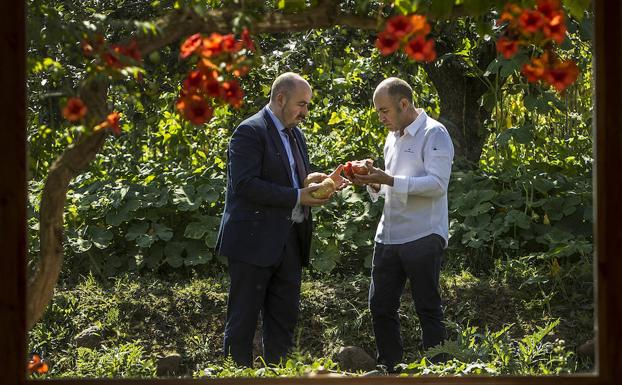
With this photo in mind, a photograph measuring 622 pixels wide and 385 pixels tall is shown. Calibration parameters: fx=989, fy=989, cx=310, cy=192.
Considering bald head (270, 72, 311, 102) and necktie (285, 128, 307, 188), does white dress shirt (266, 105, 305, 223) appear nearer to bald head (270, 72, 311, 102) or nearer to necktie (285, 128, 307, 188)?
necktie (285, 128, 307, 188)

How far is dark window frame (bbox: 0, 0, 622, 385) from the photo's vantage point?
2.45m

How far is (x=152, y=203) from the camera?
22.3 feet

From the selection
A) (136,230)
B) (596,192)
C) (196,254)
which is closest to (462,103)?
(196,254)

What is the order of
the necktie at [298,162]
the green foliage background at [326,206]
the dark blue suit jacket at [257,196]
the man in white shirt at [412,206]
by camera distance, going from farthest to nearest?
the green foliage background at [326,206], the necktie at [298,162], the man in white shirt at [412,206], the dark blue suit jacket at [257,196]

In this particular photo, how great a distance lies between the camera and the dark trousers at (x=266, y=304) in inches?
176

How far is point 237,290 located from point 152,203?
8.09 feet

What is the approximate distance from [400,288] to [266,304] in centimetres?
64

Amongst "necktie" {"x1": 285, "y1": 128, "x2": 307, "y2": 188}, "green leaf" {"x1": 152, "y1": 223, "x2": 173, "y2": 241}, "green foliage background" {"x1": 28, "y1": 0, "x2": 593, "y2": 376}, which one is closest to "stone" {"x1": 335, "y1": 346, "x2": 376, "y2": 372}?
"green foliage background" {"x1": 28, "y1": 0, "x2": 593, "y2": 376}

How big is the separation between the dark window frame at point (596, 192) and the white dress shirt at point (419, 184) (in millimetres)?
1984

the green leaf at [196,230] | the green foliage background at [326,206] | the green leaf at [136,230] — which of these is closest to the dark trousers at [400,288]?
the green foliage background at [326,206]

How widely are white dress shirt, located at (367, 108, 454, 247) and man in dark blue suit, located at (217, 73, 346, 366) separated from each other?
36 cm

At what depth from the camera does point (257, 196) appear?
4383mm

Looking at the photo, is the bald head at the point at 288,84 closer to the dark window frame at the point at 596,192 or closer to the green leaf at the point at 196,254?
the dark window frame at the point at 596,192

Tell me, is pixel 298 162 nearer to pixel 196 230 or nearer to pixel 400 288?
pixel 400 288
